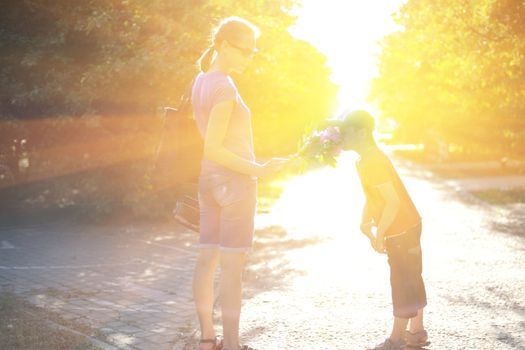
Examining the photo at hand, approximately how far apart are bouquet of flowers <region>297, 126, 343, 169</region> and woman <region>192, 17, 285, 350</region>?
439mm

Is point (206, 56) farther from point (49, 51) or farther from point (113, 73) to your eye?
point (49, 51)

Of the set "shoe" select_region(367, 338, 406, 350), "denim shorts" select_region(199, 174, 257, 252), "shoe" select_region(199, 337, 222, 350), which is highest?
"denim shorts" select_region(199, 174, 257, 252)

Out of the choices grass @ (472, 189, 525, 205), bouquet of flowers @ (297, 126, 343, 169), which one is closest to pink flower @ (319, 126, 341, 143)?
bouquet of flowers @ (297, 126, 343, 169)

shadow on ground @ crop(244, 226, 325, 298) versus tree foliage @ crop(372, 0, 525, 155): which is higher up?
tree foliage @ crop(372, 0, 525, 155)

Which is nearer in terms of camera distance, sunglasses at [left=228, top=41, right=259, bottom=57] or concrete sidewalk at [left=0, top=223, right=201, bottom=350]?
sunglasses at [left=228, top=41, right=259, bottom=57]

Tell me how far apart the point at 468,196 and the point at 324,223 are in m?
6.76

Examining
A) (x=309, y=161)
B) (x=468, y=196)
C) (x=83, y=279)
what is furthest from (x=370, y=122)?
(x=468, y=196)

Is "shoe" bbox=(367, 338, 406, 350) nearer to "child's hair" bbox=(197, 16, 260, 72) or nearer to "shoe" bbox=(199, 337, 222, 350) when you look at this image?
"shoe" bbox=(199, 337, 222, 350)

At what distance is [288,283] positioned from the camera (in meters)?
7.71

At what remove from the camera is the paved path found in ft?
18.1

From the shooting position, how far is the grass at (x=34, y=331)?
192 inches

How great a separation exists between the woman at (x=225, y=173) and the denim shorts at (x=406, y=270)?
41.4 inches

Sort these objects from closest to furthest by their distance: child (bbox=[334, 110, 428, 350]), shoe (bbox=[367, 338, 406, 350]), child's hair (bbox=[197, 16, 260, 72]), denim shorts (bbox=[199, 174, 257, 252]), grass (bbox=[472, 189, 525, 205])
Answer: child's hair (bbox=[197, 16, 260, 72])
denim shorts (bbox=[199, 174, 257, 252])
child (bbox=[334, 110, 428, 350])
shoe (bbox=[367, 338, 406, 350])
grass (bbox=[472, 189, 525, 205])

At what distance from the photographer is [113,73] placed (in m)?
12.5
